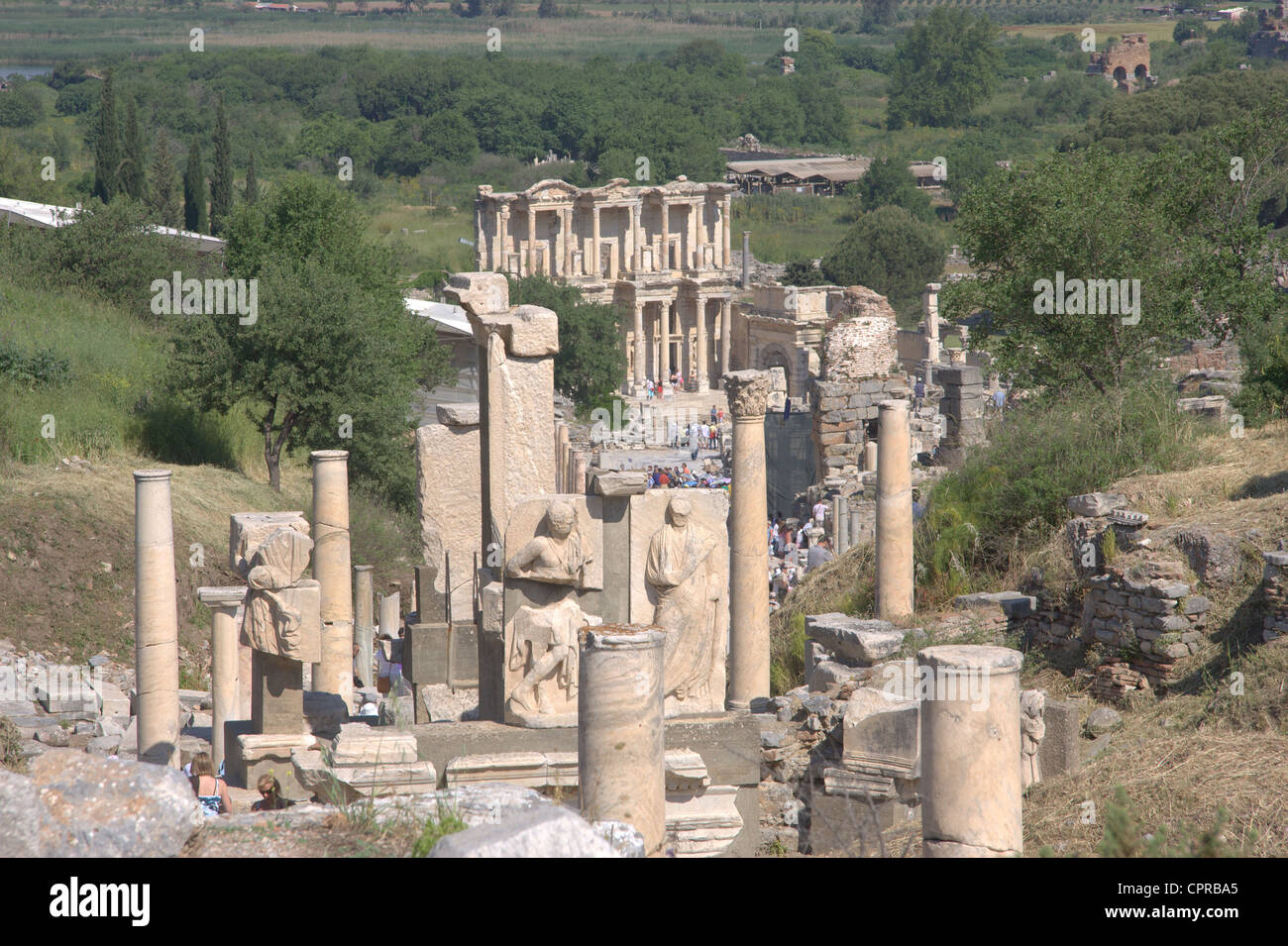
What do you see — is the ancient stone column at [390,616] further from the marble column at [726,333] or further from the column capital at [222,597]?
the marble column at [726,333]

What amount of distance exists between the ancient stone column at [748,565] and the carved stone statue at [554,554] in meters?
2.84

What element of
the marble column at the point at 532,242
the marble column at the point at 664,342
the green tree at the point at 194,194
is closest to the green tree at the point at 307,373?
the green tree at the point at 194,194

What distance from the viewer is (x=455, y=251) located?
255ft

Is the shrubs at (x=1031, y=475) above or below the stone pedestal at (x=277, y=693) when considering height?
above

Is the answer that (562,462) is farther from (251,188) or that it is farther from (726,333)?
(726,333)

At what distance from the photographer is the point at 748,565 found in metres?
12.9

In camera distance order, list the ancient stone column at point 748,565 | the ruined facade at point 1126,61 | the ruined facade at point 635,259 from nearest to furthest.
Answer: the ancient stone column at point 748,565 < the ruined facade at point 635,259 < the ruined facade at point 1126,61

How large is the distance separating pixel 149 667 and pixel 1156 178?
55.5ft

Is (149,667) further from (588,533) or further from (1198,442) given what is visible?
(1198,442)

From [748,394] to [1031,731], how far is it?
422cm

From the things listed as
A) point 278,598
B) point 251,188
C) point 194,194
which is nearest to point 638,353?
point 251,188

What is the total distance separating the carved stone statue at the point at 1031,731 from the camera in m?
10.4

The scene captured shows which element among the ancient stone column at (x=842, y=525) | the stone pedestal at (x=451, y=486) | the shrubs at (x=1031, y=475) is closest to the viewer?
the shrubs at (x=1031, y=475)
